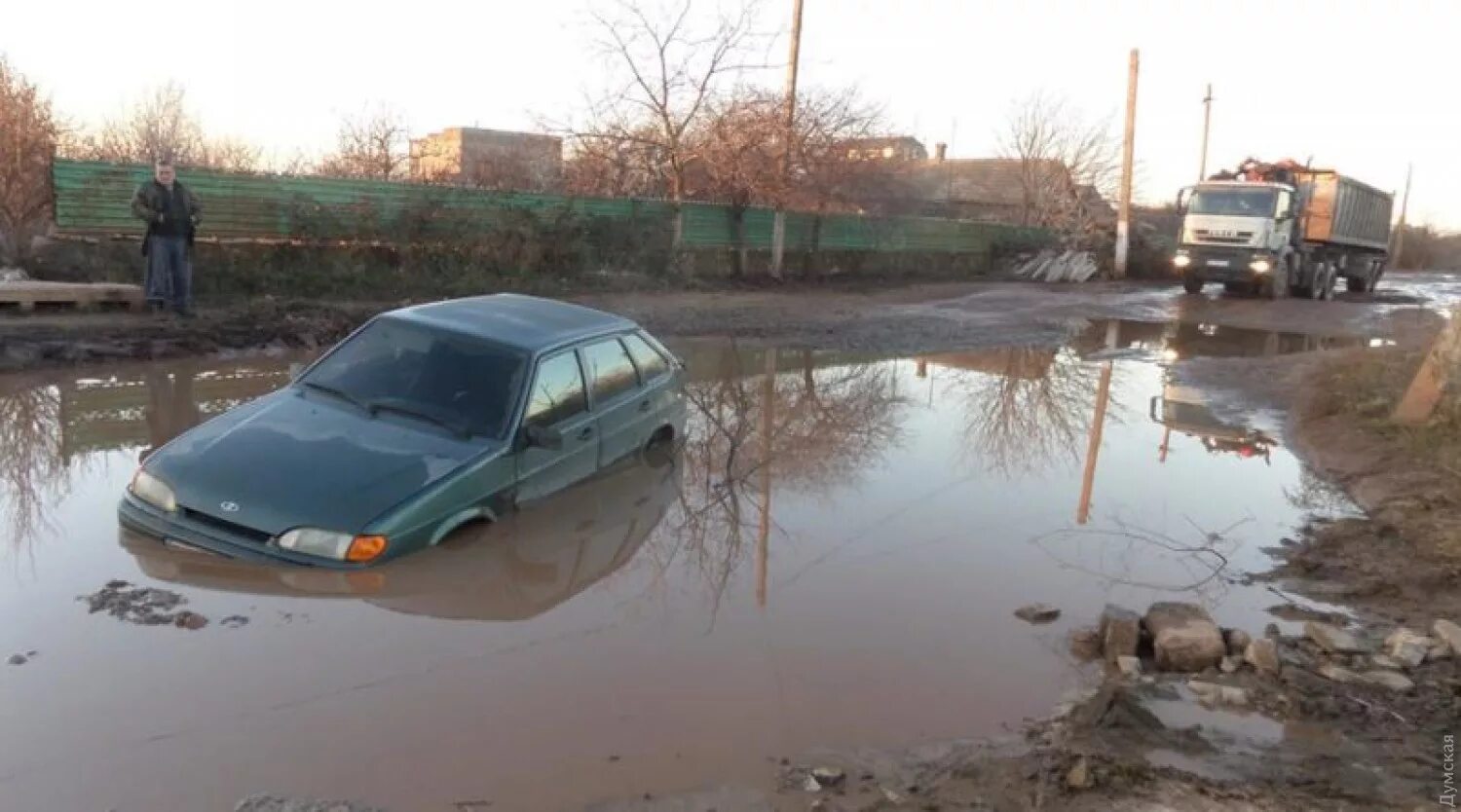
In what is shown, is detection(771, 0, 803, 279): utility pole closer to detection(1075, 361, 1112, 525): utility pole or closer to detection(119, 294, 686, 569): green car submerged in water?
detection(1075, 361, 1112, 525): utility pole

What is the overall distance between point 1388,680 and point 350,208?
16715mm

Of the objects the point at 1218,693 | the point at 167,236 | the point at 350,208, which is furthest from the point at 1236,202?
the point at 1218,693

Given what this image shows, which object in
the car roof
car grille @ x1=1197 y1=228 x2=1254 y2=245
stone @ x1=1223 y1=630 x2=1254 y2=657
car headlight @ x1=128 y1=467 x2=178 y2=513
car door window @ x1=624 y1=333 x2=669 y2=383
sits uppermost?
car grille @ x1=1197 y1=228 x2=1254 y2=245

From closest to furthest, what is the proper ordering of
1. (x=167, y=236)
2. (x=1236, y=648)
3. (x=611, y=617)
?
(x=1236, y=648) < (x=611, y=617) < (x=167, y=236)

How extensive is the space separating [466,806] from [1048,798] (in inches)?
76.3

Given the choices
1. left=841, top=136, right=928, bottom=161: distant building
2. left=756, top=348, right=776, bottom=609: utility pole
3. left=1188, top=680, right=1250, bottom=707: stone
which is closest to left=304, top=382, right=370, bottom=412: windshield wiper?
left=756, top=348, right=776, bottom=609: utility pole

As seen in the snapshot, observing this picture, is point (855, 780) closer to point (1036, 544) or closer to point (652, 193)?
point (1036, 544)

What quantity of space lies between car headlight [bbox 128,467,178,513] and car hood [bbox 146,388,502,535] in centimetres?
5

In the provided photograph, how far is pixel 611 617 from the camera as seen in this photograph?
5.07 m

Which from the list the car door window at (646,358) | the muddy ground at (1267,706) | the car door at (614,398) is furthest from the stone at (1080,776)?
the car door window at (646,358)

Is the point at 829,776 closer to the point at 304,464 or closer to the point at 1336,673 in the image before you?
the point at 1336,673

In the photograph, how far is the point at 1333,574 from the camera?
621 cm

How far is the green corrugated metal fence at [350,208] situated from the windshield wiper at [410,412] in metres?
11.6

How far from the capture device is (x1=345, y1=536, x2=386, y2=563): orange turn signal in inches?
194
